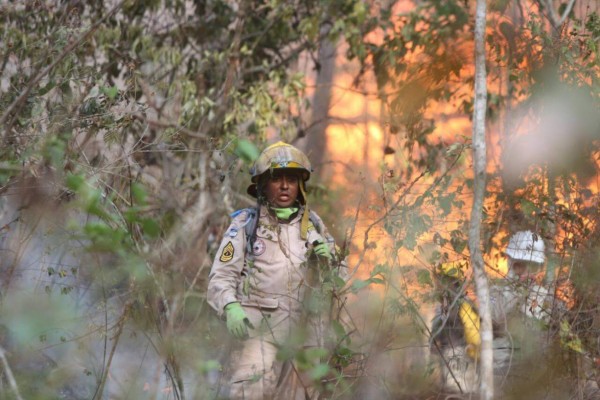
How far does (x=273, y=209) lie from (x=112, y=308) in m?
0.94

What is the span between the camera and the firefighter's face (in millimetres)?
4832

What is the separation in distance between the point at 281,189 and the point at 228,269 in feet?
1.63

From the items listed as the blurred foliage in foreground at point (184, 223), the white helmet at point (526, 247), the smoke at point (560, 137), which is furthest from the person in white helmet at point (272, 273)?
the smoke at point (560, 137)

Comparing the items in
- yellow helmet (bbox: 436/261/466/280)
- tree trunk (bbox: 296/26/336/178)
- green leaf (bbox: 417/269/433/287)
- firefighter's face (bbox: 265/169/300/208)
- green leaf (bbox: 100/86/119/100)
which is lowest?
green leaf (bbox: 417/269/433/287)

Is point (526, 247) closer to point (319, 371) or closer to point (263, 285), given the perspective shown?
point (263, 285)

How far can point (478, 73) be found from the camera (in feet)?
16.4

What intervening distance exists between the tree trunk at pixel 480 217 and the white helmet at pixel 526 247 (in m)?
0.49

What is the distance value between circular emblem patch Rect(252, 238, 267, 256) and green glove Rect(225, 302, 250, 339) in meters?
0.37

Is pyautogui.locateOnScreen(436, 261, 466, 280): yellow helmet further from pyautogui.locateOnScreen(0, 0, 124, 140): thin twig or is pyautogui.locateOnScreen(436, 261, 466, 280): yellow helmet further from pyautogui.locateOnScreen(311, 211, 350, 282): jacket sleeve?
pyautogui.locateOnScreen(0, 0, 124, 140): thin twig

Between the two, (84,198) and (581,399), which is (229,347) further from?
(581,399)

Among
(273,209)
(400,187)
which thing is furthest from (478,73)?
(273,209)

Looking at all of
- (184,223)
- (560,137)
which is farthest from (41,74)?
(184,223)

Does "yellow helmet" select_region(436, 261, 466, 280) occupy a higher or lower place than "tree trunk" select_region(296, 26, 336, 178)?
lower

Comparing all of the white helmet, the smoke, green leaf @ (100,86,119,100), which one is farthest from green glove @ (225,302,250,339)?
the smoke
